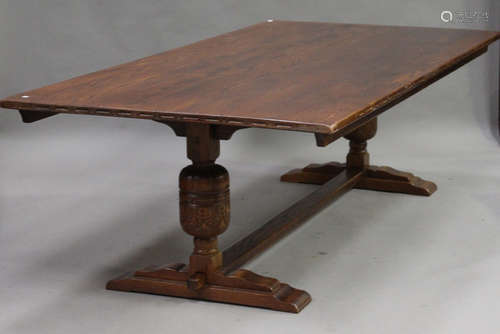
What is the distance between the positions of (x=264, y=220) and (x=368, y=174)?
69 centimetres

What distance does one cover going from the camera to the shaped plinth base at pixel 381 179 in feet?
16.0

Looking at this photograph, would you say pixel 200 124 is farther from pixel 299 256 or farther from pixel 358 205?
pixel 358 205

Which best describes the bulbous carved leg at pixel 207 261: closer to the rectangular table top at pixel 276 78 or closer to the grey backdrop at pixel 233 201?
the grey backdrop at pixel 233 201

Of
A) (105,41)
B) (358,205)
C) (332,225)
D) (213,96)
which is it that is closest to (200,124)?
(213,96)

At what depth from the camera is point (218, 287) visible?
359 cm

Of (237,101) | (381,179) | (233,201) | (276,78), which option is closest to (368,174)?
(381,179)

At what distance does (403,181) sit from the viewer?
490cm

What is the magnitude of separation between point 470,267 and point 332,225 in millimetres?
720

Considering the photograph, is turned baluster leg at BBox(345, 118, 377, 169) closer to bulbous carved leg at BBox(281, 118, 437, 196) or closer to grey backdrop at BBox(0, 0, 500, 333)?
bulbous carved leg at BBox(281, 118, 437, 196)

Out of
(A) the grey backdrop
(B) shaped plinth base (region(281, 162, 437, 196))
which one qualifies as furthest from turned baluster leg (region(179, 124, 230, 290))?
(B) shaped plinth base (region(281, 162, 437, 196))

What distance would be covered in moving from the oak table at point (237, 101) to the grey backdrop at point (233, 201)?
0.30 feet

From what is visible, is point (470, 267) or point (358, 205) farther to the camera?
point (358, 205)

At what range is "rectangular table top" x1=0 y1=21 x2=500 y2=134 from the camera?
10.6ft

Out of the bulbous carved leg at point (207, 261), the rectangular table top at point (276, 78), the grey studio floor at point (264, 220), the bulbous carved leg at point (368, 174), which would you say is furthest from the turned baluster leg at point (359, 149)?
the bulbous carved leg at point (207, 261)
